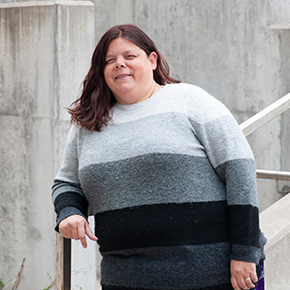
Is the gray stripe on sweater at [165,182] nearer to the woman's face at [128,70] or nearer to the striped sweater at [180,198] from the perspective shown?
the striped sweater at [180,198]

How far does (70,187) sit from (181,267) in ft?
1.73

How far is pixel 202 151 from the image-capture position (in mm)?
2316

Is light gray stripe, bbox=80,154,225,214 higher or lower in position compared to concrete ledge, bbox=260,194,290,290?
higher

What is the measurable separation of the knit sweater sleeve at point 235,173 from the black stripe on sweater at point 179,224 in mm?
44

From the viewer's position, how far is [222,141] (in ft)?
7.47

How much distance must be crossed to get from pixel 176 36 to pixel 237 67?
2.92 ft

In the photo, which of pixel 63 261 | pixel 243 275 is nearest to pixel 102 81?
pixel 63 261

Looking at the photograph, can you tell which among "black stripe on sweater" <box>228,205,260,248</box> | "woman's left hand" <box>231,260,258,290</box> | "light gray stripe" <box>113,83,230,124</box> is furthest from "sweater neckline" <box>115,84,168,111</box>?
"woman's left hand" <box>231,260,258,290</box>

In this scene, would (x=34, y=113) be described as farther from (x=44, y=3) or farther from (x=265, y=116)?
(x=265, y=116)

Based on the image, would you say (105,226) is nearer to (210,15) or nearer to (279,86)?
(279,86)

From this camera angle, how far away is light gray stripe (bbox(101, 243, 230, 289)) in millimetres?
2258

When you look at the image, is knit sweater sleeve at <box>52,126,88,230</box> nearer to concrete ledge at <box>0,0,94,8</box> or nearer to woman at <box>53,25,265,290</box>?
woman at <box>53,25,265,290</box>

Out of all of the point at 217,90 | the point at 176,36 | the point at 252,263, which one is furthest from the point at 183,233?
the point at 176,36

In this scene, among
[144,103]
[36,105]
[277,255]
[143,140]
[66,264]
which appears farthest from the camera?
[36,105]
